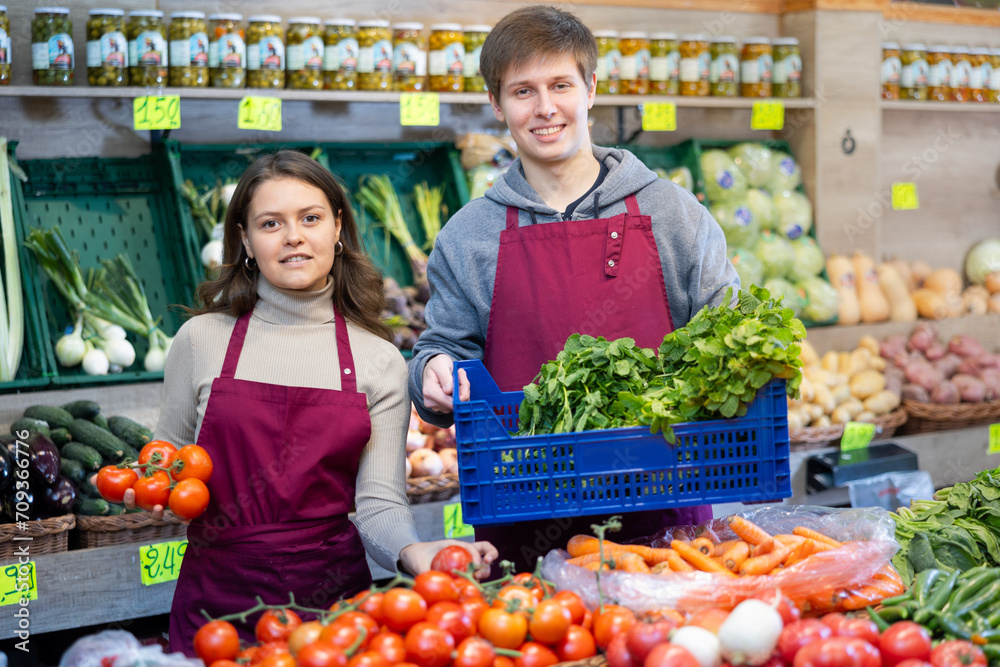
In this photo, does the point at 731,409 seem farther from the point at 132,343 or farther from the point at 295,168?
the point at 132,343

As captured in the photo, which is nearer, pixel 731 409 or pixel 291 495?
pixel 731 409

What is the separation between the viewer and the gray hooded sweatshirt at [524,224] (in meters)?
2.07

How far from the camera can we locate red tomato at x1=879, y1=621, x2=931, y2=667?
4.40 feet

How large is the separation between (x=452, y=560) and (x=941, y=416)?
3.25 meters

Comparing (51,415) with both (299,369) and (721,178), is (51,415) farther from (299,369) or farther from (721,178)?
(721,178)

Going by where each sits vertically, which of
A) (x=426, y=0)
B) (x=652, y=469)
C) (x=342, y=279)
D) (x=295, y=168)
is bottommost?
(x=652, y=469)

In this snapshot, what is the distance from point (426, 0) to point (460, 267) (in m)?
2.38

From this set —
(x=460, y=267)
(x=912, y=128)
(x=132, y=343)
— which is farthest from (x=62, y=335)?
(x=912, y=128)

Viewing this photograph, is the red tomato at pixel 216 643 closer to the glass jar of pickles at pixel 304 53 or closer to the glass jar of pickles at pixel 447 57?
the glass jar of pickles at pixel 304 53

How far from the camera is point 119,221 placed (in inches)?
144

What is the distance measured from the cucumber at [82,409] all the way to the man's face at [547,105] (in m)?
1.95

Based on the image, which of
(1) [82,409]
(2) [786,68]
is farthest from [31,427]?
(2) [786,68]

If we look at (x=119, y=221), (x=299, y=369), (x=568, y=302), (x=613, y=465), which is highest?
(x=119, y=221)

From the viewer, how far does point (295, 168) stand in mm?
2084
